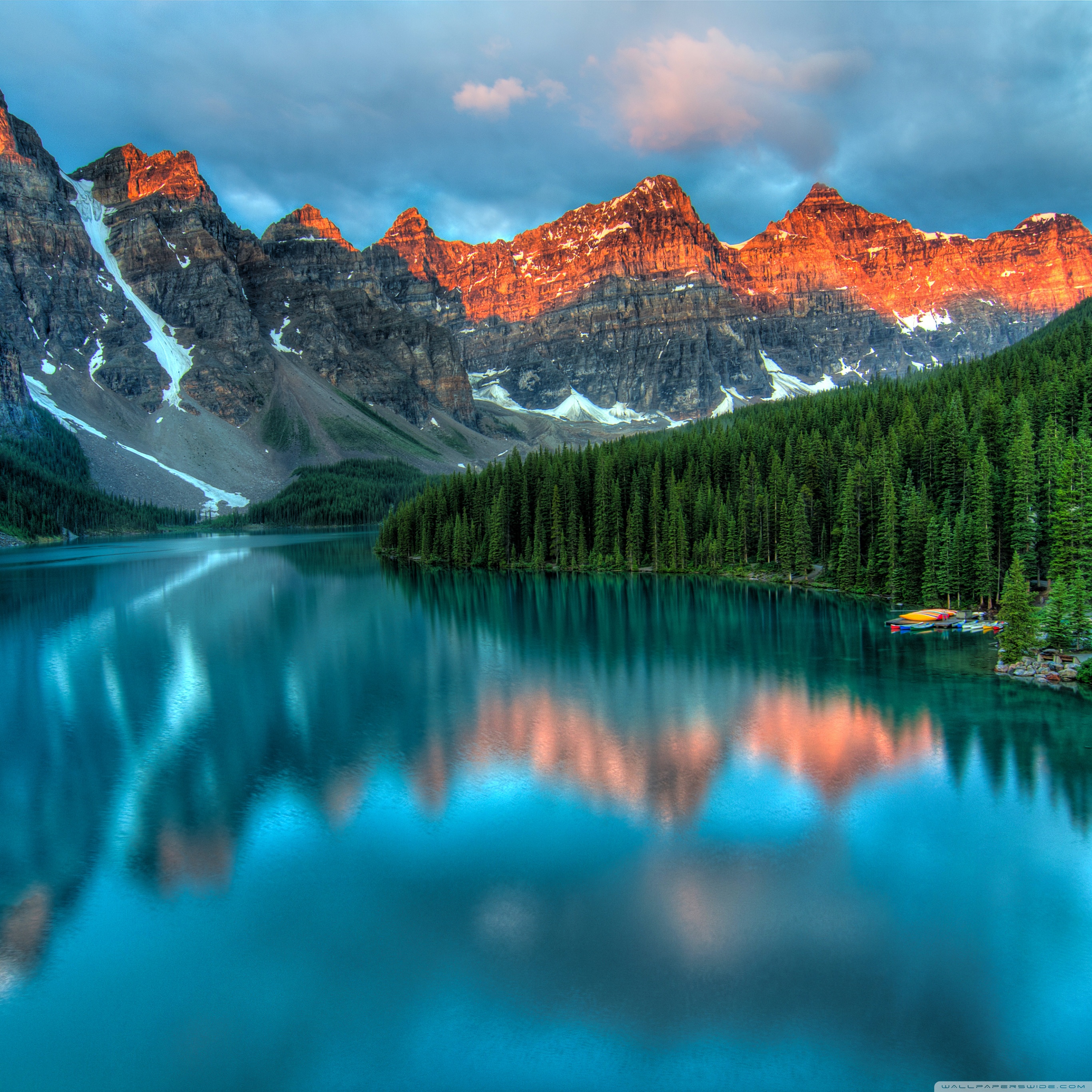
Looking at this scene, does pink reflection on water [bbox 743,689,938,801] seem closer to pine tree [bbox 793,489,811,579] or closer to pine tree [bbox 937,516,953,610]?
pine tree [bbox 937,516,953,610]

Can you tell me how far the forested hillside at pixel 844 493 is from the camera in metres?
55.9

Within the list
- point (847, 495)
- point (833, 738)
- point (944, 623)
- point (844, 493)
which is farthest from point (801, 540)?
point (833, 738)

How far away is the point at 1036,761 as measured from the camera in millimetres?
26453

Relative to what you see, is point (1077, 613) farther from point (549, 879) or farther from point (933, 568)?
point (549, 879)

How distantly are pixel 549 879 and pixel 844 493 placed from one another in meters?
60.9

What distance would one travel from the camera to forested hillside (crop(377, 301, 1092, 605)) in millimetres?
55938

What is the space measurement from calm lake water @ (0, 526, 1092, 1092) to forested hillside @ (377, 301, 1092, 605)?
1850cm

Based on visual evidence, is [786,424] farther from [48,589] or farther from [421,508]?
[48,589]

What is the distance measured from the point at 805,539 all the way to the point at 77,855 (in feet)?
223

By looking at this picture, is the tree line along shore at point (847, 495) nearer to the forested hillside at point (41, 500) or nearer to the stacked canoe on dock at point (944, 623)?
the stacked canoe on dock at point (944, 623)

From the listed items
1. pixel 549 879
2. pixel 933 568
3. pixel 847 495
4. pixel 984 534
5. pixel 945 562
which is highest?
pixel 847 495

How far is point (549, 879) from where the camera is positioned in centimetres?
1917

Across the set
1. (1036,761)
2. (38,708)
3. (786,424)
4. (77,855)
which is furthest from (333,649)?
(786,424)

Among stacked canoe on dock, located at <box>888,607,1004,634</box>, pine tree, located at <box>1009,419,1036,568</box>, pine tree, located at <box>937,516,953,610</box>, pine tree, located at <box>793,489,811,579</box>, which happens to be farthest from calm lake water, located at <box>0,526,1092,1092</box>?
pine tree, located at <box>793,489,811,579</box>
